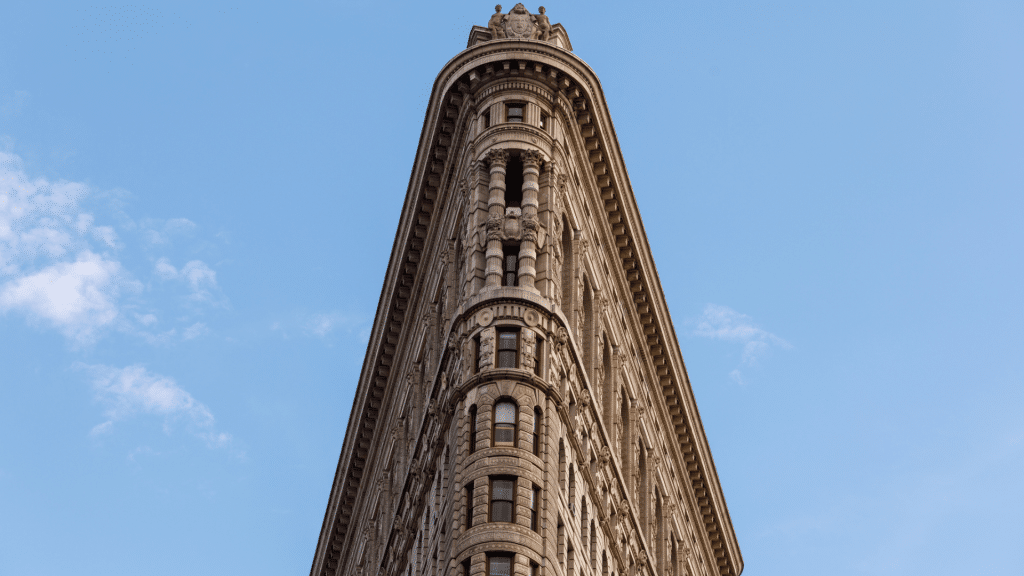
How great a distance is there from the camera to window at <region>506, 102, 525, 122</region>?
272 ft

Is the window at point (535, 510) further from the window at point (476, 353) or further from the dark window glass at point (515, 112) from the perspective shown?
the dark window glass at point (515, 112)

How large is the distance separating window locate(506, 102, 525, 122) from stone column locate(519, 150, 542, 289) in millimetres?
2733

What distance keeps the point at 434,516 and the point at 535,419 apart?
6541mm

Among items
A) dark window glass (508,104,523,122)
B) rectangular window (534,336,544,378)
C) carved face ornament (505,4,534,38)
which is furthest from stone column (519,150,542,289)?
carved face ornament (505,4,534,38)

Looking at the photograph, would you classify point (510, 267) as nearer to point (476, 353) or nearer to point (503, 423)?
point (476, 353)

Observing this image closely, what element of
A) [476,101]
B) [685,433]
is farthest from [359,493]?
[476,101]

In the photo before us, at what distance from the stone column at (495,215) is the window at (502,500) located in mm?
9740

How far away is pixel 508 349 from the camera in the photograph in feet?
243

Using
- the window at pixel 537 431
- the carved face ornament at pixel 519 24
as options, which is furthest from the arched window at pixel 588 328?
the carved face ornament at pixel 519 24

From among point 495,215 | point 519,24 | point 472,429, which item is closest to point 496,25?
point 519,24

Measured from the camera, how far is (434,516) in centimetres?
7525

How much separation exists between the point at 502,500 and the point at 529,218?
14.2m

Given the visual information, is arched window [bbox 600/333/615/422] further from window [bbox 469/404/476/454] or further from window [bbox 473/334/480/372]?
window [bbox 469/404/476/454]

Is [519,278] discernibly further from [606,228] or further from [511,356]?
[606,228]
